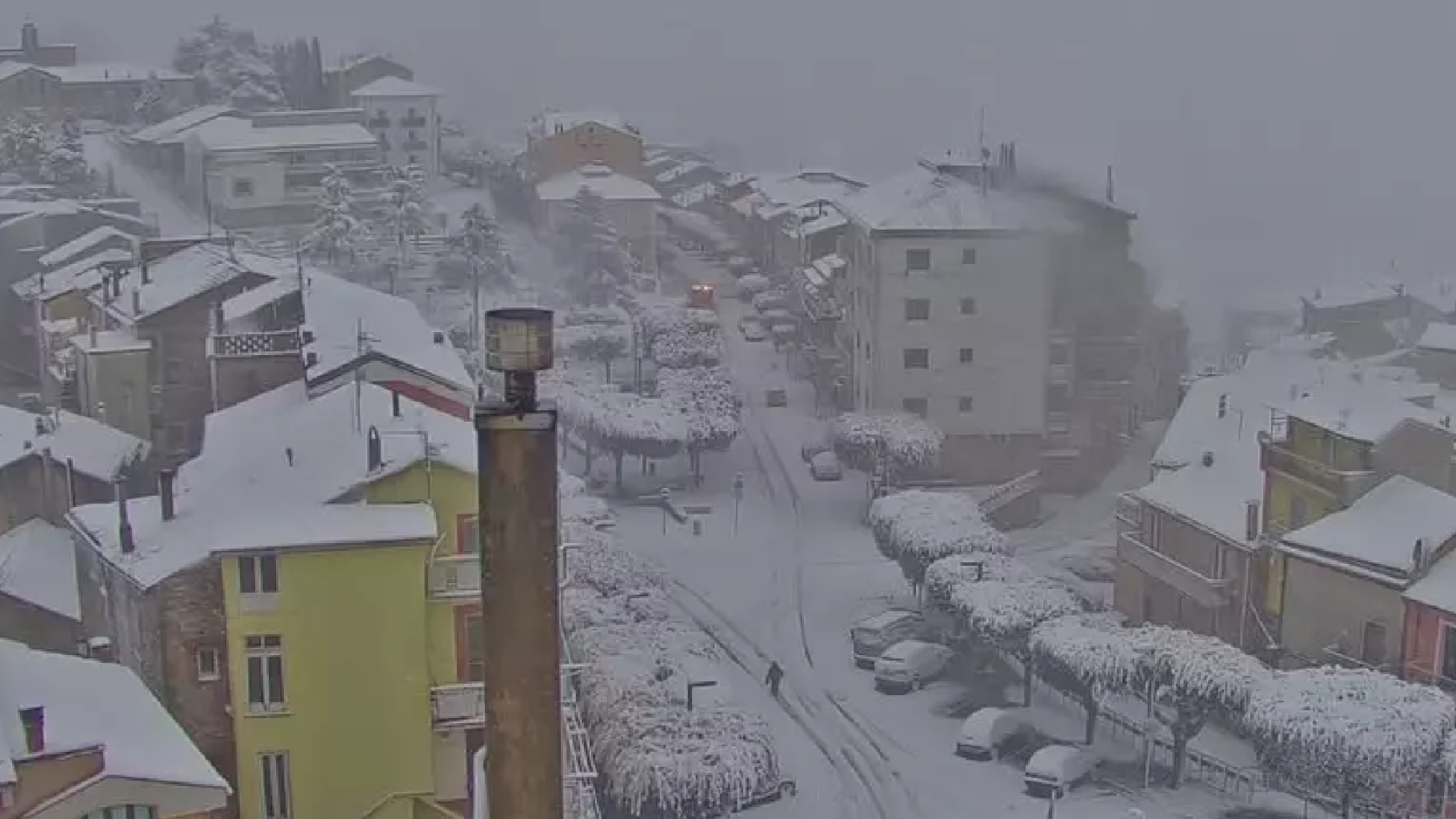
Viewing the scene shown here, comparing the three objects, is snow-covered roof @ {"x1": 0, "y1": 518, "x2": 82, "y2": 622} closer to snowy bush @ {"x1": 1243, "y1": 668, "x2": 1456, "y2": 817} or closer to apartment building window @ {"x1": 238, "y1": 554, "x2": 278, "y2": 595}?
apartment building window @ {"x1": 238, "y1": 554, "x2": 278, "y2": 595}

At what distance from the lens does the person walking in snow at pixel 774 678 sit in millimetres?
18797

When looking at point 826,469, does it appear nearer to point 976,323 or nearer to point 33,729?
point 976,323

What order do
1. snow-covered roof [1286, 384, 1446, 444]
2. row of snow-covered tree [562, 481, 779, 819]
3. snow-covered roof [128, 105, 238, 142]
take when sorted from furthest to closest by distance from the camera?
snow-covered roof [128, 105, 238, 142], snow-covered roof [1286, 384, 1446, 444], row of snow-covered tree [562, 481, 779, 819]

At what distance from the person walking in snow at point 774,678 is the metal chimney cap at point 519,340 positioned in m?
14.0

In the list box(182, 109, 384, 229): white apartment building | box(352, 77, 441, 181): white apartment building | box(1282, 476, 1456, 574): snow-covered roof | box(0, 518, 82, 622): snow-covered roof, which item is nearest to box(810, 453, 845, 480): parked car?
box(1282, 476, 1456, 574): snow-covered roof

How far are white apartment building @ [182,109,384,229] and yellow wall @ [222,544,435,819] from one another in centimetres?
2725

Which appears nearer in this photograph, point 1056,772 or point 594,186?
point 1056,772

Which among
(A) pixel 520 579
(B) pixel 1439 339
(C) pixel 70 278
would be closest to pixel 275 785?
(A) pixel 520 579

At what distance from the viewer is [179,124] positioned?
A: 3909 cm

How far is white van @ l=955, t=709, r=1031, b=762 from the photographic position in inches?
674

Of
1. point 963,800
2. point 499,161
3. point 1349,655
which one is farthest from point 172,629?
point 499,161

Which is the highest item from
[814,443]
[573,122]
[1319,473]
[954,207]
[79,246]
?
[573,122]

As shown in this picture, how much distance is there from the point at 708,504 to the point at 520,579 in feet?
66.2

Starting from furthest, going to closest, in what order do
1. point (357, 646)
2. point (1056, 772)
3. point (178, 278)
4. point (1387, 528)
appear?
1. point (178, 278)
2. point (1387, 528)
3. point (1056, 772)
4. point (357, 646)
